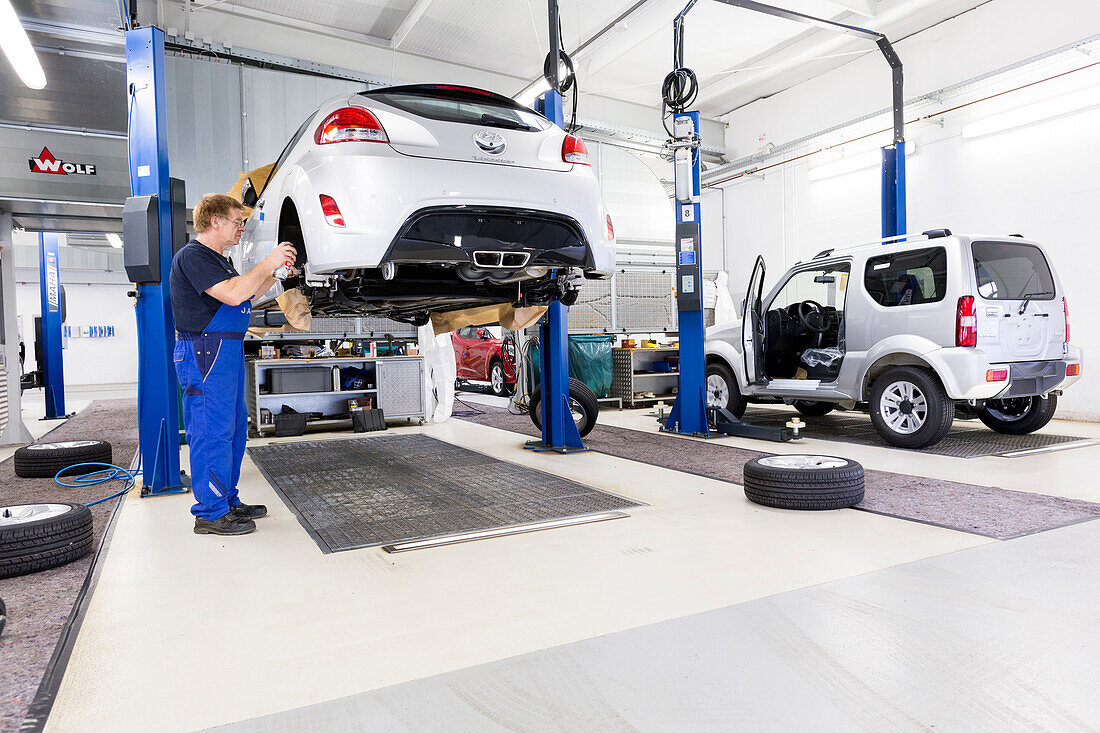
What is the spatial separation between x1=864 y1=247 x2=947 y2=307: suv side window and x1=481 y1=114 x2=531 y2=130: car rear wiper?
3.57m

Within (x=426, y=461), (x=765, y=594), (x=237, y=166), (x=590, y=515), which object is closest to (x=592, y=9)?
(x=237, y=166)

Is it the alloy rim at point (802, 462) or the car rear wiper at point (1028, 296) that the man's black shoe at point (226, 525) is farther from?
the car rear wiper at point (1028, 296)

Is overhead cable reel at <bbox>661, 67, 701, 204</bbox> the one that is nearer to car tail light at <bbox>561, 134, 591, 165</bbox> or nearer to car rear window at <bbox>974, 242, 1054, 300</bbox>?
car rear window at <bbox>974, 242, 1054, 300</bbox>

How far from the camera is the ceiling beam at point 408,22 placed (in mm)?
8414

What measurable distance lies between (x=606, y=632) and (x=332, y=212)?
201 centimetres

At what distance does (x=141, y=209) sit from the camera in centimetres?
388

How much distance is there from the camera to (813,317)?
6.34 metres

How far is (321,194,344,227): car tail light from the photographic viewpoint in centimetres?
282

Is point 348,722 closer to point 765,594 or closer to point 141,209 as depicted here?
point 765,594

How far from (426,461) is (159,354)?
1.90m

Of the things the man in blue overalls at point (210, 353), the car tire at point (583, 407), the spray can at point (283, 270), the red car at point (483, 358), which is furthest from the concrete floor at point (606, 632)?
the red car at point (483, 358)

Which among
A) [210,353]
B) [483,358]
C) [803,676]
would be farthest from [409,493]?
[483,358]

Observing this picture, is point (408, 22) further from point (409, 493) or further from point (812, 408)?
point (409, 493)

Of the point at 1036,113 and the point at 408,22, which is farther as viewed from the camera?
the point at 408,22
